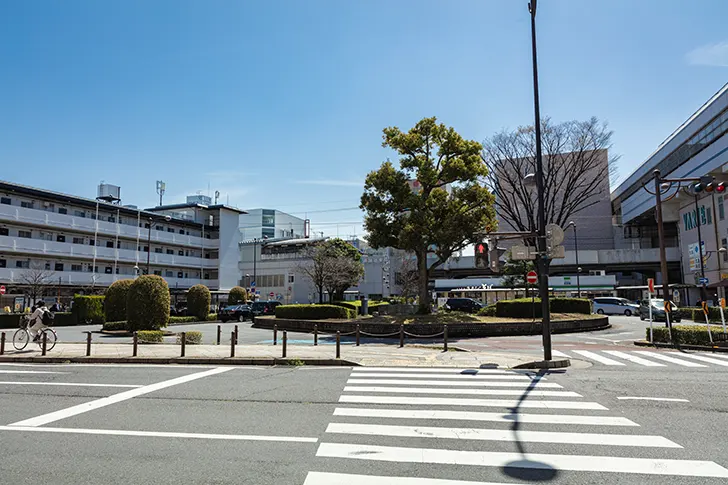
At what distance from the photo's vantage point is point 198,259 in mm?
62750

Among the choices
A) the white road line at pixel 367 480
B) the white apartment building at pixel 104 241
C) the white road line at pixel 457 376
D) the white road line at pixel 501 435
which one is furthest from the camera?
the white apartment building at pixel 104 241

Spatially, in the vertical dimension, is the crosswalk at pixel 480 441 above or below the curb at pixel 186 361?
above

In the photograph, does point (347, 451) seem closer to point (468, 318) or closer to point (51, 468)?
point (51, 468)

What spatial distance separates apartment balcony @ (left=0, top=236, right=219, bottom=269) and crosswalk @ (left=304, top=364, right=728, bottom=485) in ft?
153

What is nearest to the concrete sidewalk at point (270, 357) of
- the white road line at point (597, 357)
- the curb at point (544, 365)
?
the curb at point (544, 365)

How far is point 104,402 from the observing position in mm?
8461

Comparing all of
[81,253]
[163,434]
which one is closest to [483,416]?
[163,434]

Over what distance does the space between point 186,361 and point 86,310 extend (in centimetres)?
2705

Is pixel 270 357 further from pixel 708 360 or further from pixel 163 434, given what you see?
pixel 708 360

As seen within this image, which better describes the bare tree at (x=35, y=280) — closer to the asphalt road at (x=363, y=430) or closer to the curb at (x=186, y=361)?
the curb at (x=186, y=361)

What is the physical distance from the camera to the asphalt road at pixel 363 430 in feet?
16.3

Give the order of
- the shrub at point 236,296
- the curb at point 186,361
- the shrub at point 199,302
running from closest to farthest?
the curb at point 186,361 < the shrub at point 199,302 < the shrub at point 236,296

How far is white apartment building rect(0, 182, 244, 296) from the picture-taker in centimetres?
4500

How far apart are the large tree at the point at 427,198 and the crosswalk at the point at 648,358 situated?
11.0 m
